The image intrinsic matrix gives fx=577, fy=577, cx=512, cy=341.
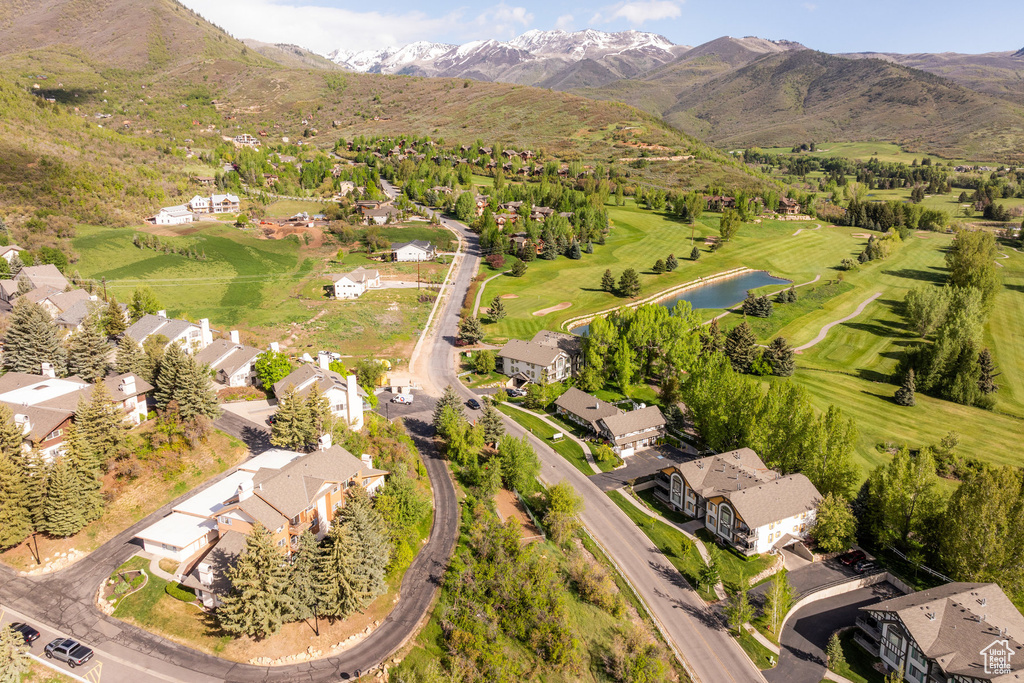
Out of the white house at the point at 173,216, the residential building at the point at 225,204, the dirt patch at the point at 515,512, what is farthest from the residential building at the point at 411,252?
the dirt patch at the point at 515,512

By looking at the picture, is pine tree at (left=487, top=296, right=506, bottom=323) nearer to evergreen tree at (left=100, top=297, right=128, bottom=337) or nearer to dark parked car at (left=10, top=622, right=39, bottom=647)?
evergreen tree at (left=100, top=297, right=128, bottom=337)

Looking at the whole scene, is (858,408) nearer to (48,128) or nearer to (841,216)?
(841,216)

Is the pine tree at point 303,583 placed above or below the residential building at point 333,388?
below

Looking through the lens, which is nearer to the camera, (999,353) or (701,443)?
(701,443)

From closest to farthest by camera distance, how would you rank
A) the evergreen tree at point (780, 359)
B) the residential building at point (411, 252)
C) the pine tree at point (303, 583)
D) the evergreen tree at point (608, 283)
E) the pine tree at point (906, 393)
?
the pine tree at point (303, 583), the pine tree at point (906, 393), the evergreen tree at point (780, 359), the evergreen tree at point (608, 283), the residential building at point (411, 252)

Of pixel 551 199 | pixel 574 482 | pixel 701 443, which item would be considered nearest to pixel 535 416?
pixel 574 482

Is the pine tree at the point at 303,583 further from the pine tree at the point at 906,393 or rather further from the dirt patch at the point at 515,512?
the pine tree at the point at 906,393
